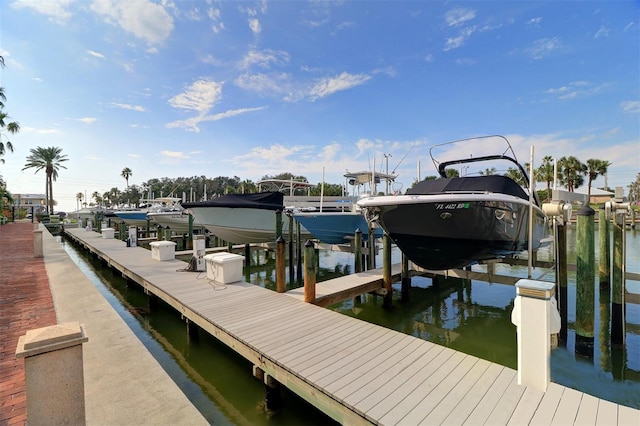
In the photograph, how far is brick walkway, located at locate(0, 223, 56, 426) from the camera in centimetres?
316

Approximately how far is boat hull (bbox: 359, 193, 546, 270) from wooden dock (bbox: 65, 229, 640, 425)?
8.13 ft

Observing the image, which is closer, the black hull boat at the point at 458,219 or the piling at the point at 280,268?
the black hull boat at the point at 458,219

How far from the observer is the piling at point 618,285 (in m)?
5.58

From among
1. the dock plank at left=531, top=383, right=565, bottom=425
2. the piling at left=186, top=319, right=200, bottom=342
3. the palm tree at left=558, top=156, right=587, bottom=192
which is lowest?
the piling at left=186, top=319, right=200, bottom=342

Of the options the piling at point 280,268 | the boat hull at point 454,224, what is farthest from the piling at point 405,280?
the piling at point 280,268

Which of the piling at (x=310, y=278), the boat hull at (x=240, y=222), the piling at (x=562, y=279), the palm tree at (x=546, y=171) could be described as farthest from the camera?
the palm tree at (x=546, y=171)

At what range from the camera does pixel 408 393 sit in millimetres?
3051

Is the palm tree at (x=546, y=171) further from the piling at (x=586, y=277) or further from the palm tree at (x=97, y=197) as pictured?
the palm tree at (x=97, y=197)

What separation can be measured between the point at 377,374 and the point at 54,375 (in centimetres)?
279

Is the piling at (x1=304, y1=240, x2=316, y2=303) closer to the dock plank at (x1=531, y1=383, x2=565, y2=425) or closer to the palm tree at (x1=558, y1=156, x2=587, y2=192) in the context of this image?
the dock plank at (x1=531, y1=383, x2=565, y2=425)

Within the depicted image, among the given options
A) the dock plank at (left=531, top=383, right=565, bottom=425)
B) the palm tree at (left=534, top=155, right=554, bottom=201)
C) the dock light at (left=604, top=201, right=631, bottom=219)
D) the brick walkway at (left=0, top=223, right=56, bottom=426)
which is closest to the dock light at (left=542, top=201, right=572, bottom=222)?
the dock light at (left=604, top=201, right=631, bottom=219)

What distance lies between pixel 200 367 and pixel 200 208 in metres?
8.89

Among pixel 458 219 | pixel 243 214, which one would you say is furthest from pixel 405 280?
pixel 243 214

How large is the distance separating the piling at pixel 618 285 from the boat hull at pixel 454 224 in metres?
1.43
